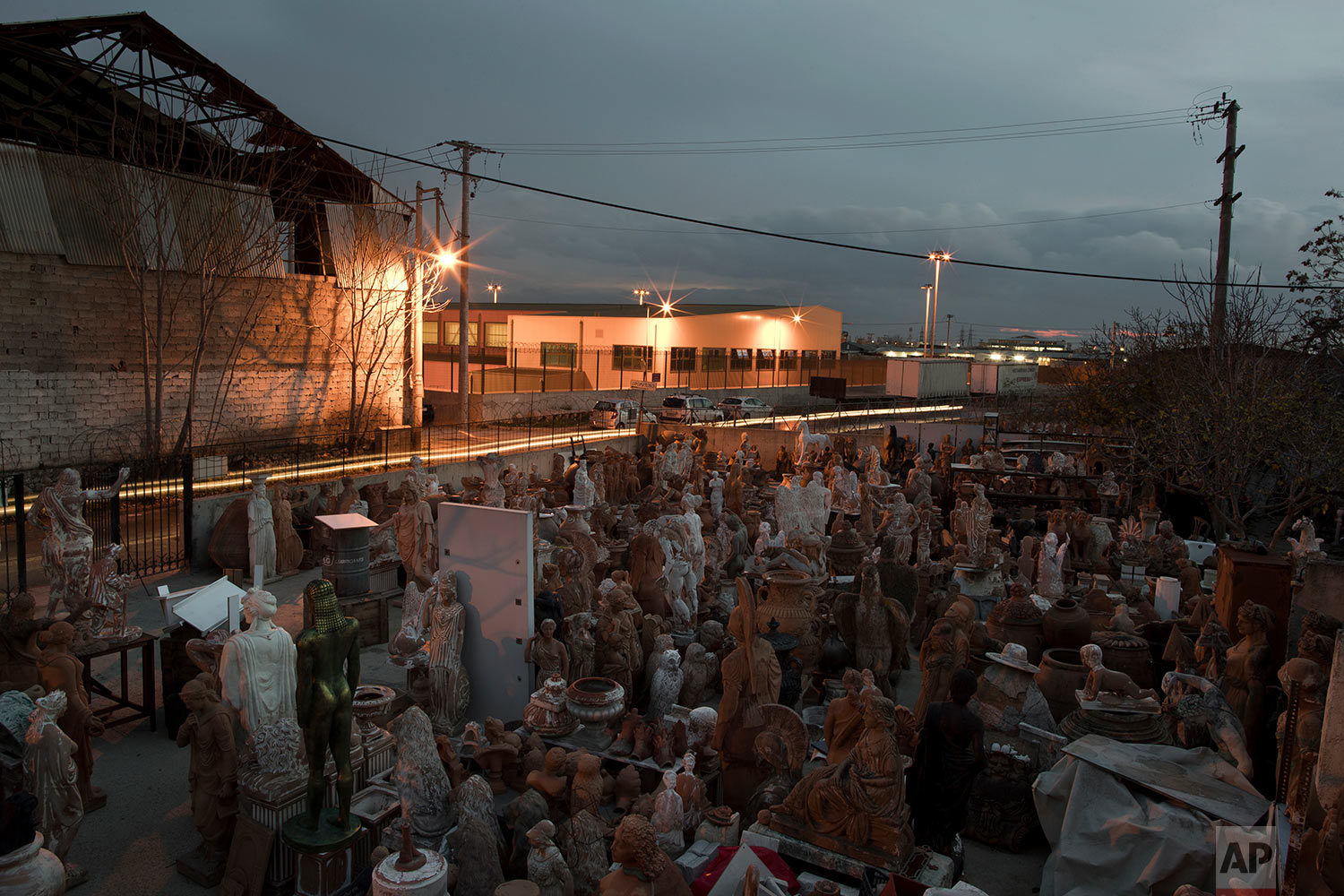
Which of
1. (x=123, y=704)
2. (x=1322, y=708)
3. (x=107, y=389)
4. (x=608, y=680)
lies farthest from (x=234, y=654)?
(x=107, y=389)

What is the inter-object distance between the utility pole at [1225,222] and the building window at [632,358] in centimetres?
2743

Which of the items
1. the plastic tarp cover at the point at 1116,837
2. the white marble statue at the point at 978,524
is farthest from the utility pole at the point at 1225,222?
the plastic tarp cover at the point at 1116,837

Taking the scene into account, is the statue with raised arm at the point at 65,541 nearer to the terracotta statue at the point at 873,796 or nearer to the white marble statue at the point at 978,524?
the terracotta statue at the point at 873,796

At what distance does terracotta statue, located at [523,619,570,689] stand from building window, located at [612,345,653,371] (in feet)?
111

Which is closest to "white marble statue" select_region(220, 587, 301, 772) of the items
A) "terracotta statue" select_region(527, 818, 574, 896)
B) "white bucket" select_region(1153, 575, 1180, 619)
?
"terracotta statue" select_region(527, 818, 574, 896)

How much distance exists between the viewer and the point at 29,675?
6.83 meters

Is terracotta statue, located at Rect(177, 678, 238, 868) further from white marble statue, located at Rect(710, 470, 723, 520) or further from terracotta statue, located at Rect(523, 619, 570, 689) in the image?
white marble statue, located at Rect(710, 470, 723, 520)

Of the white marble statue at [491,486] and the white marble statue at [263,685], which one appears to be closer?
the white marble statue at [263,685]

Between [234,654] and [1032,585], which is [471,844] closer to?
[234,654]

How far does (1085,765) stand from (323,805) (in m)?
5.38

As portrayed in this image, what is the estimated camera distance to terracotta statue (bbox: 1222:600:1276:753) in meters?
6.70

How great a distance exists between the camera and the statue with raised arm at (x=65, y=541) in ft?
29.9

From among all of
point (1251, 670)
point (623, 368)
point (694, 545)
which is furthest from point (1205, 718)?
point (623, 368)

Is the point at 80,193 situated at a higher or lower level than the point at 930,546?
higher
